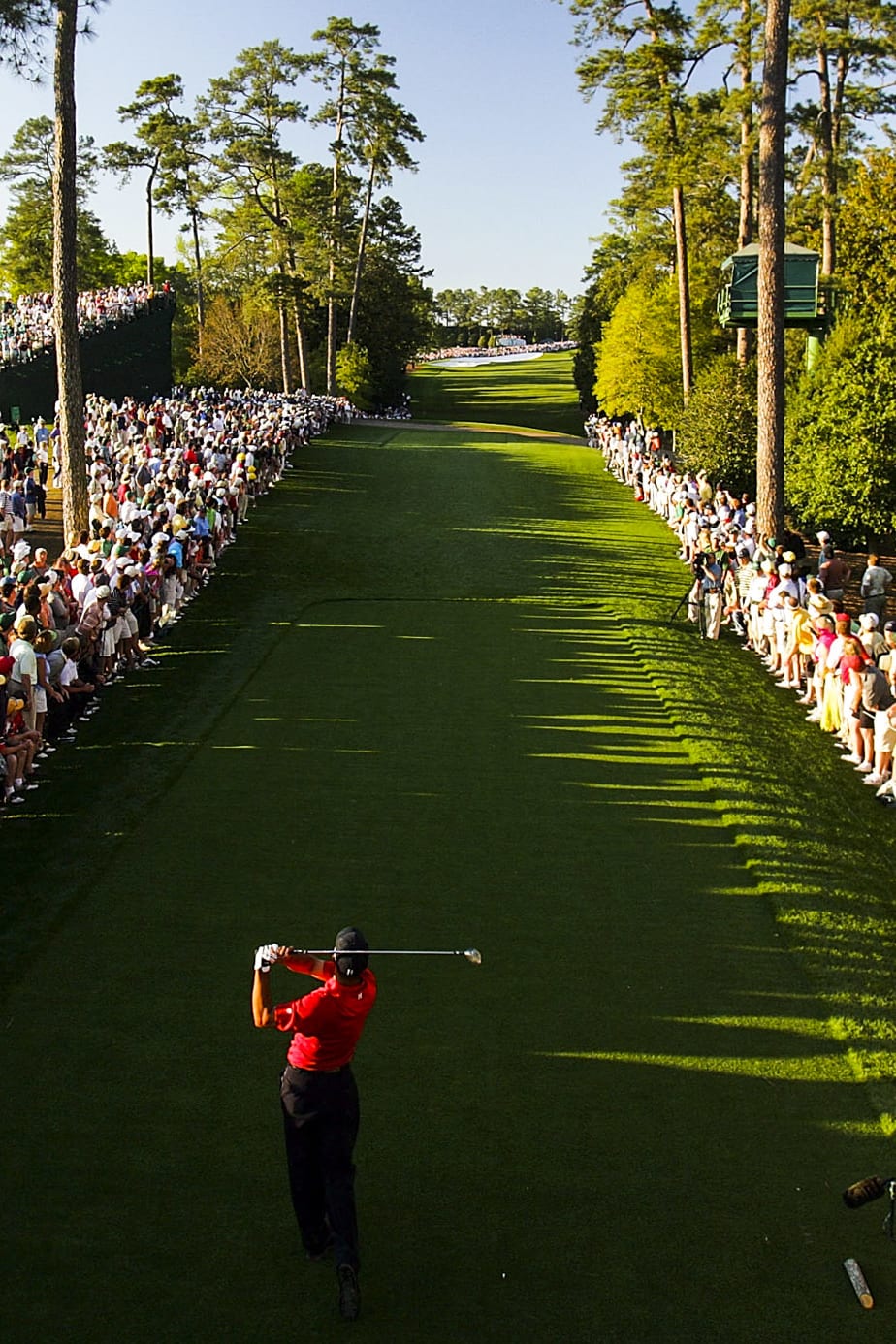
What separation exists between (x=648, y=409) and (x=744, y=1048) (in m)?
41.0

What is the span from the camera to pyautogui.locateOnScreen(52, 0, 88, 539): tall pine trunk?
21.1 m

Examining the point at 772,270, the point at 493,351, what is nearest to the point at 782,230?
the point at 772,270

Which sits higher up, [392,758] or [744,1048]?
[392,758]

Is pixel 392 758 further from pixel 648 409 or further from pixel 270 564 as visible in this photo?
pixel 648 409

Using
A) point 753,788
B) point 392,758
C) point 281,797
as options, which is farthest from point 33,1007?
point 753,788

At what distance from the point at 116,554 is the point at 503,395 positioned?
82742 millimetres

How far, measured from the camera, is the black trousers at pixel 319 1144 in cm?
583

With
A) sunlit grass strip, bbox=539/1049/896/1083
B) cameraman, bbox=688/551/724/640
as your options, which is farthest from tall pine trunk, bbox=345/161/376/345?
sunlit grass strip, bbox=539/1049/896/1083

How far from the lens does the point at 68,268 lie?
70.8 ft

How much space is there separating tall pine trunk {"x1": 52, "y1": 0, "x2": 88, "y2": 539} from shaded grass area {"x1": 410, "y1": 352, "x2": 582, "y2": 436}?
4777cm

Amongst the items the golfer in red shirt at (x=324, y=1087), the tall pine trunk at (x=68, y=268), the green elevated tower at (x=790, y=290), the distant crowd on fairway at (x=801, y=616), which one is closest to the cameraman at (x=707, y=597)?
the distant crowd on fairway at (x=801, y=616)

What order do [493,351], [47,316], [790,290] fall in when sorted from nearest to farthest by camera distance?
[790,290]
[47,316]
[493,351]

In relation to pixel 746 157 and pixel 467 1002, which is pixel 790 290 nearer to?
pixel 746 157

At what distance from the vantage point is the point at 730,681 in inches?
691
